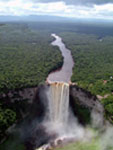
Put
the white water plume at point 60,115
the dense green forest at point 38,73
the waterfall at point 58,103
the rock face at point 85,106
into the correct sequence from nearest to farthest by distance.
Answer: the white water plume at point 60,115 < the dense green forest at point 38,73 < the rock face at point 85,106 < the waterfall at point 58,103

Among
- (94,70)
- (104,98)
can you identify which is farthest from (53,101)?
(94,70)

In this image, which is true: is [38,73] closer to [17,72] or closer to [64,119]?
[17,72]

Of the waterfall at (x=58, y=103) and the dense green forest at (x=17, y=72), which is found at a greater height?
the dense green forest at (x=17, y=72)

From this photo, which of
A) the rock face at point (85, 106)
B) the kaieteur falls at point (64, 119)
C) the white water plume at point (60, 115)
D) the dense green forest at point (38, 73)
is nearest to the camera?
the kaieteur falls at point (64, 119)

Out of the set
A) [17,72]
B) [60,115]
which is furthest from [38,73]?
[60,115]

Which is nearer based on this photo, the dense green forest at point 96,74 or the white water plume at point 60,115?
the white water plume at point 60,115

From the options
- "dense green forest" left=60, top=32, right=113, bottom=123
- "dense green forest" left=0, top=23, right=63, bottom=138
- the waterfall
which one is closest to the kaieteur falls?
the waterfall

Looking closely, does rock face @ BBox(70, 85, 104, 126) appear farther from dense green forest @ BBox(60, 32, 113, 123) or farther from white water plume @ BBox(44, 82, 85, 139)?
white water plume @ BBox(44, 82, 85, 139)

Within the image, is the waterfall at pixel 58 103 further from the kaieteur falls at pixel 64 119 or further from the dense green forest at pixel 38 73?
the dense green forest at pixel 38 73

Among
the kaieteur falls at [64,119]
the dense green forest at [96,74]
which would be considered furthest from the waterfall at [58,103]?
the dense green forest at [96,74]
